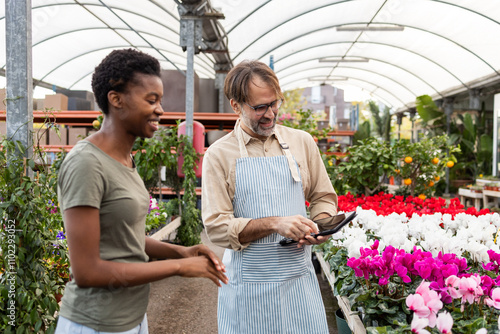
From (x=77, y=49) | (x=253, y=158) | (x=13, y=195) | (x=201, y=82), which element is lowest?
(x=13, y=195)

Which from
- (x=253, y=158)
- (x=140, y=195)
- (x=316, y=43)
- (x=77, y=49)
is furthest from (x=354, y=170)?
(x=77, y=49)

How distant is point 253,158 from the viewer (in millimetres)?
1821

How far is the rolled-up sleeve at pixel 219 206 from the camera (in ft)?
5.49

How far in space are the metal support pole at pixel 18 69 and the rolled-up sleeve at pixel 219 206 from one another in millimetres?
1070

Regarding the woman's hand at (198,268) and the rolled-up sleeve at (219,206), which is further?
the rolled-up sleeve at (219,206)

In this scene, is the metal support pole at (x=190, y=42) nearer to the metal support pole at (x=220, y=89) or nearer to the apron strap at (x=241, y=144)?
the metal support pole at (x=220, y=89)

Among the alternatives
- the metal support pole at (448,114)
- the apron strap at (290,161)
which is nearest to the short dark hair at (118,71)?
the apron strap at (290,161)

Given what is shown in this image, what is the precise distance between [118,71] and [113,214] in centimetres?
38

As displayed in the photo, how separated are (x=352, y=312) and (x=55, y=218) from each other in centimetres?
198

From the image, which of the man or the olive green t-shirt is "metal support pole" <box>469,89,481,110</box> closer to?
the man

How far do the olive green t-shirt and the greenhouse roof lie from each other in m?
6.19

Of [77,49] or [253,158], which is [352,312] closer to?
[253,158]

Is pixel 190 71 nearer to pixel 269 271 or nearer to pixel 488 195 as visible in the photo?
pixel 269 271

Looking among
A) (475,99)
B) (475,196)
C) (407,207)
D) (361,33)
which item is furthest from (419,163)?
(475,99)
